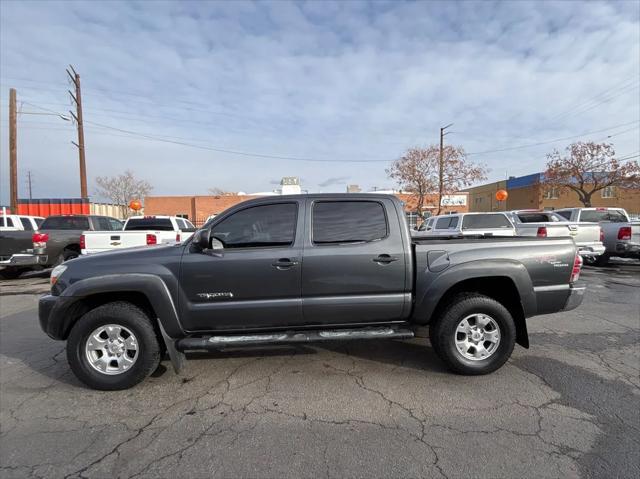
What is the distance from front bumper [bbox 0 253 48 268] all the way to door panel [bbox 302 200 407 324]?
1004cm

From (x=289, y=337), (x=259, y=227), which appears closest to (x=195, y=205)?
(x=259, y=227)

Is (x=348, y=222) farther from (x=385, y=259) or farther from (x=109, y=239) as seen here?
(x=109, y=239)

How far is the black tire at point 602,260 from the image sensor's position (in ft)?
38.7

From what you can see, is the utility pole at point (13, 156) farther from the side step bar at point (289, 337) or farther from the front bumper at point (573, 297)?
the front bumper at point (573, 297)

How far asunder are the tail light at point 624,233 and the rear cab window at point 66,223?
17091mm

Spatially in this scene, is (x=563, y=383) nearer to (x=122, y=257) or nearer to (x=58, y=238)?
(x=122, y=257)

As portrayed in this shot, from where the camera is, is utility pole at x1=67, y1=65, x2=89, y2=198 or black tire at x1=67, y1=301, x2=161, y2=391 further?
utility pole at x1=67, y1=65, x2=89, y2=198

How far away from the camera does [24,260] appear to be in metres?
9.62

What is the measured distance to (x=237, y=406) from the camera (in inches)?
122

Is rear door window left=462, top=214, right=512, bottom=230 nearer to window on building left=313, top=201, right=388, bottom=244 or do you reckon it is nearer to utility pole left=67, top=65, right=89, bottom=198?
window on building left=313, top=201, right=388, bottom=244

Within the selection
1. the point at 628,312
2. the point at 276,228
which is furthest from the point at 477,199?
the point at 276,228

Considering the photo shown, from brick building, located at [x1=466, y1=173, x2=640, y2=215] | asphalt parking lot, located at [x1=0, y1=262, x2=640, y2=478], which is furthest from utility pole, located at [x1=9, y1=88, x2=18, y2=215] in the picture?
brick building, located at [x1=466, y1=173, x2=640, y2=215]

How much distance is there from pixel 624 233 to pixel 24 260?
59.3 ft

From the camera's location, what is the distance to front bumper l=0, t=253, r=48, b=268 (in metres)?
9.54
